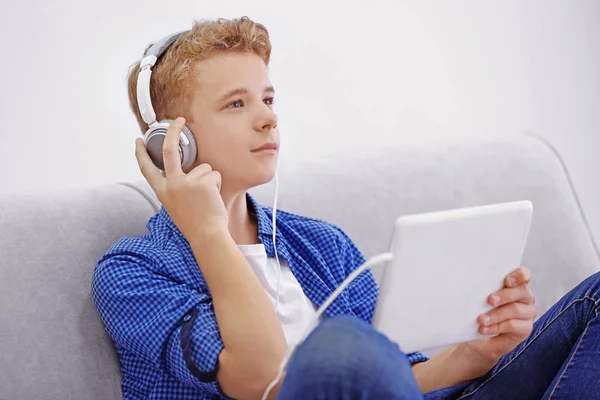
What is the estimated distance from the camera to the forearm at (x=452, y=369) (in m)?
1.33

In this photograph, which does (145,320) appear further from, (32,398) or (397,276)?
(397,276)

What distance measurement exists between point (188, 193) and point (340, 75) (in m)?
1.17

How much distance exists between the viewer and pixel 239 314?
3.75ft

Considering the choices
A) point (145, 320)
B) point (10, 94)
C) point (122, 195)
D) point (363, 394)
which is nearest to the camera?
point (363, 394)

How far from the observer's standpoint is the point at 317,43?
227 centimetres

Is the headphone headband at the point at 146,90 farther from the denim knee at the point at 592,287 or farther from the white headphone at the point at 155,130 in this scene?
the denim knee at the point at 592,287

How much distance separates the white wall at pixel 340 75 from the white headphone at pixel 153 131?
51 centimetres

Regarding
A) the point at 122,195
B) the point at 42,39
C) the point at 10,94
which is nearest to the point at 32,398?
the point at 122,195

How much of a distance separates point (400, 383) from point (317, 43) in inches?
63.8

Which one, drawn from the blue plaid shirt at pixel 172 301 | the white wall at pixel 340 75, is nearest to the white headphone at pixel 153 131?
the blue plaid shirt at pixel 172 301

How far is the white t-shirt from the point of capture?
1370 mm

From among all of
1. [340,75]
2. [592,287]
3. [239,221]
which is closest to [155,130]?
[239,221]

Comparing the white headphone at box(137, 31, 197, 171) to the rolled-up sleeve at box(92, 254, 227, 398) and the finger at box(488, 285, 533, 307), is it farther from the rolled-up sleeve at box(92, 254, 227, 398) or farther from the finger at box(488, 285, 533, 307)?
the finger at box(488, 285, 533, 307)

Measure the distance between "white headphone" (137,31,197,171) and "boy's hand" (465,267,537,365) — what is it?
561mm
